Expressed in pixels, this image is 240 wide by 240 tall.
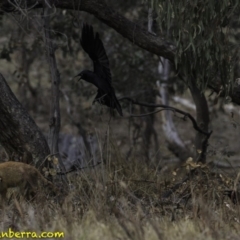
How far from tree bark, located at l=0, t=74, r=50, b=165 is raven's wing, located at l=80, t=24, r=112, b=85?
99 cm

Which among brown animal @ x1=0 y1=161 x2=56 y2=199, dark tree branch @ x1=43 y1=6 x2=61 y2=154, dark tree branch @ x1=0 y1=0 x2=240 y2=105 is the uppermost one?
dark tree branch @ x1=0 y1=0 x2=240 y2=105

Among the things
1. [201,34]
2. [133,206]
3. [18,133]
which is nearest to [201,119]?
[201,34]

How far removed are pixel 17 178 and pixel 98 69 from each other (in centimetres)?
198

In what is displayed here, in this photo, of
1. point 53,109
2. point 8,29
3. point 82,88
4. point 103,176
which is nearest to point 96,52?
point 53,109

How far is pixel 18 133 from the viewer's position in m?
8.31

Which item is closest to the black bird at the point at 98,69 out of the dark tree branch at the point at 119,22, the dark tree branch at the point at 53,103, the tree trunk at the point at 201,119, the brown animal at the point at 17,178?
the dark tree branch at the point at 119,22

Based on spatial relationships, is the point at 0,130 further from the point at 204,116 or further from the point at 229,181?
the point at 204,116

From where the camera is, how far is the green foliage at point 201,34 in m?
7.75

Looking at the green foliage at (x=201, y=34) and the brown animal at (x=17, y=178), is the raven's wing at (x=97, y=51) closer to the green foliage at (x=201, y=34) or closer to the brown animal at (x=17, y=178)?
the green foliage at (x=201, y=34)

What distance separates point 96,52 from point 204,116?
2403 mm

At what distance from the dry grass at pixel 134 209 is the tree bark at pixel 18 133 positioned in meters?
0.50

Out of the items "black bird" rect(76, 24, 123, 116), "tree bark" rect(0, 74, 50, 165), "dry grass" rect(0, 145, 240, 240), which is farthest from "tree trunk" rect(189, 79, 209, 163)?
"tree bark" rect(0, 74, 50, 165)

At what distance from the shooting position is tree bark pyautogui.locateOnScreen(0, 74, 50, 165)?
825 cm

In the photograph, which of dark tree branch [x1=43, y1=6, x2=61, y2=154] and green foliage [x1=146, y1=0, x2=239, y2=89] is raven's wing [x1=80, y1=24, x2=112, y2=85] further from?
green foliage [x1=146, y1=0, x2=239, y2=89]
